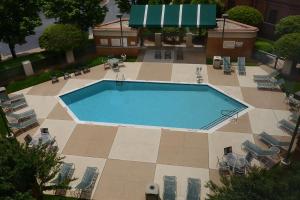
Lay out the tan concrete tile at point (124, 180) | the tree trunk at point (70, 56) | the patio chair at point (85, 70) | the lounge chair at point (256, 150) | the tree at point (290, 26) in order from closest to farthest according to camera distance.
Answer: the tan concrete tile at point (124, 180)
the lounge chair at point (256, 150)
the tree at point (290, 26)
the patio chair at point (85, 70)
the tree trunk at point (70, 56)

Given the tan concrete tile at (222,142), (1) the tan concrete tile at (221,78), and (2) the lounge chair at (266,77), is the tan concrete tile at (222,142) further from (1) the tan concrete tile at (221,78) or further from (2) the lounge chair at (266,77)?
(2) the lounge chair at (266,77)

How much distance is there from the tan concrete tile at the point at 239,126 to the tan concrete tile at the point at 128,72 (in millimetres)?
10452

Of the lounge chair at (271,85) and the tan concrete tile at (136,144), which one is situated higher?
the lounge chair at (271,85)

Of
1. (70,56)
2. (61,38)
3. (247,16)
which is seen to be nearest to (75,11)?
(61,38)

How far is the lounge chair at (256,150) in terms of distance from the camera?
54.5ft

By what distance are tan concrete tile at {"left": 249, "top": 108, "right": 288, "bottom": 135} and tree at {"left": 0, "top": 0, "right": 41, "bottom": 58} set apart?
68.6 feet

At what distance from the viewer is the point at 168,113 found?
74.3 feet

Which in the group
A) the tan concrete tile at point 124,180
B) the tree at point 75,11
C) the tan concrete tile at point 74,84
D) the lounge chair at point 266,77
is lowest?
the tan concrete tile at point 124,180

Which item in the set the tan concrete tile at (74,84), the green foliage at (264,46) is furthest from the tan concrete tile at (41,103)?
the green foliage at (264,46)

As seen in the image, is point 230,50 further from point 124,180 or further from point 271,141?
point 124,180

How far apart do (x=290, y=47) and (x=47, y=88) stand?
68.8 ft

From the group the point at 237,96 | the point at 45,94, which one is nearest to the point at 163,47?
the point at 237,96

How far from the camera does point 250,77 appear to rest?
86.6 feet

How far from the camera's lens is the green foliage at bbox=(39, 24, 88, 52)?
2695 cm
